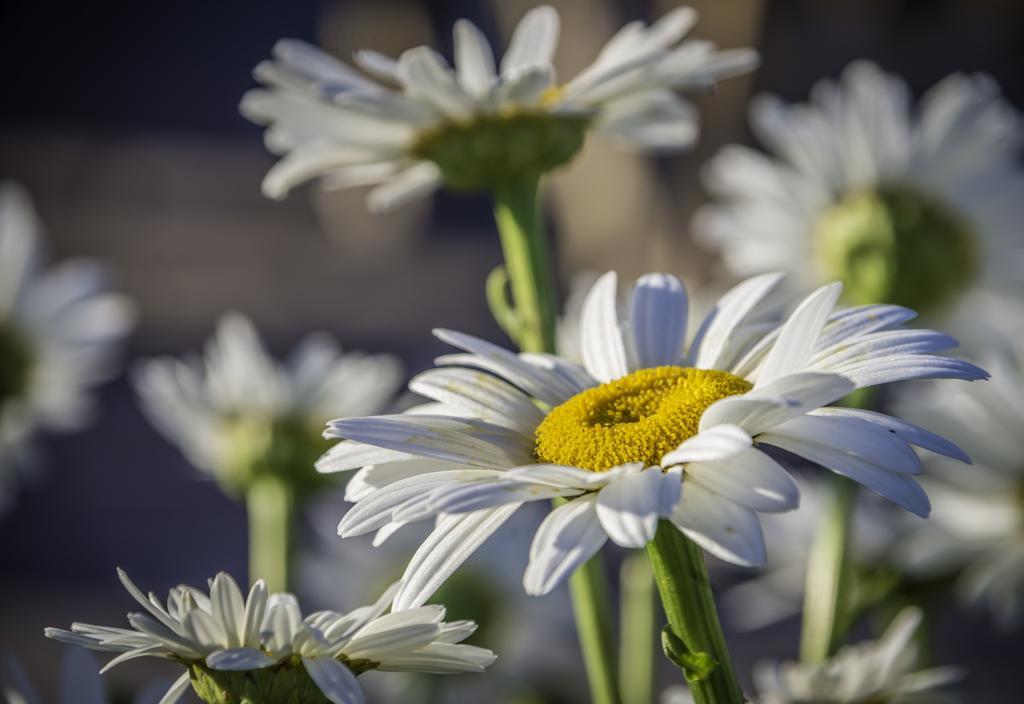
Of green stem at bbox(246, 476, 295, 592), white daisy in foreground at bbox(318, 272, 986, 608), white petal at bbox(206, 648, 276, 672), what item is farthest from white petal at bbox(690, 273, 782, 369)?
green stem at bbox(246, 476, 295, 592)

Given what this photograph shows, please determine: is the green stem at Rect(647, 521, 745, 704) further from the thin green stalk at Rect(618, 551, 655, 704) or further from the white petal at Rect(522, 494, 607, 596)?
the thin green stalk at Rect(618, 551, 655, 704)

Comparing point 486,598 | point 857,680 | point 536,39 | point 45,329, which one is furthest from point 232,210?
point 857,680

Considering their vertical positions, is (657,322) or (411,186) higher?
(411,186)

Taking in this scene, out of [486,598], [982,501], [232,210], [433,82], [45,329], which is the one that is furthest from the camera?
[232,210]

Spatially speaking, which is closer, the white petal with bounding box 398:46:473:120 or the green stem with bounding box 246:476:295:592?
the white petal with bounding box 398:46:473:120

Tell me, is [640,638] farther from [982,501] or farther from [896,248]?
[896,248]

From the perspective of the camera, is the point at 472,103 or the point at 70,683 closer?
the point at 70,683

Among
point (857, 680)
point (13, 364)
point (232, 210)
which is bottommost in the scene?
point (857, 680)
